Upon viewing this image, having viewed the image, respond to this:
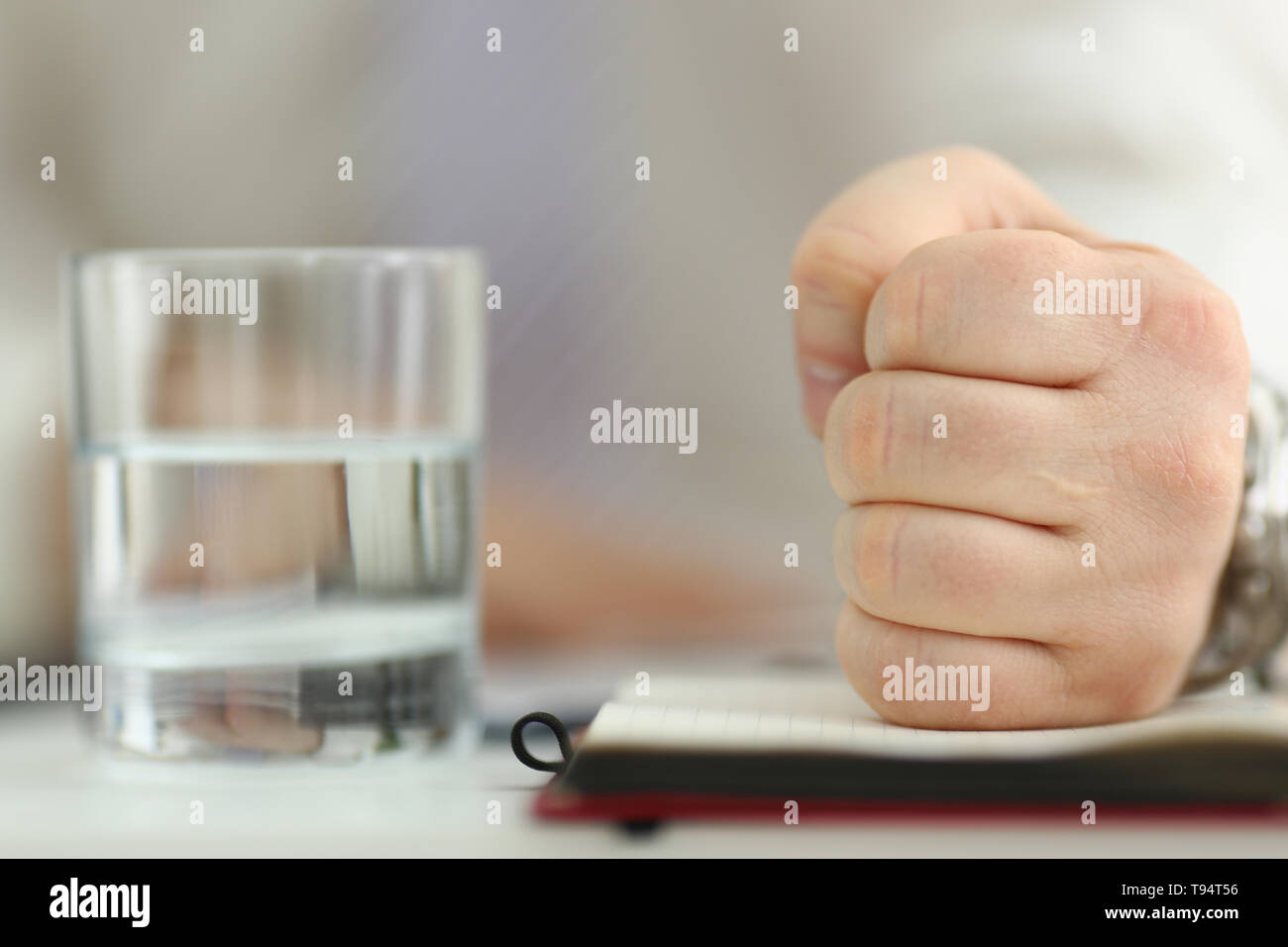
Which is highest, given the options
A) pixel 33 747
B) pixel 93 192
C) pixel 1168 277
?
pixel 93 192

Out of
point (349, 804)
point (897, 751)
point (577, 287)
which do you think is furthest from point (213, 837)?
point (577, 287)

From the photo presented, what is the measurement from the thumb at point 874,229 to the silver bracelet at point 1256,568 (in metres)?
0.09

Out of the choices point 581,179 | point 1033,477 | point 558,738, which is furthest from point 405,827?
point 581,179

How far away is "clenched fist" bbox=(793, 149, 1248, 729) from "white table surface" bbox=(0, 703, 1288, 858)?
0.14ft

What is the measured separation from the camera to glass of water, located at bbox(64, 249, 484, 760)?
0.27 metres

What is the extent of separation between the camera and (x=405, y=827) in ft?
0.79

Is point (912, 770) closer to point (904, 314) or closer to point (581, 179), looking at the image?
point (904, 314)

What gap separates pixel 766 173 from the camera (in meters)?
0.78

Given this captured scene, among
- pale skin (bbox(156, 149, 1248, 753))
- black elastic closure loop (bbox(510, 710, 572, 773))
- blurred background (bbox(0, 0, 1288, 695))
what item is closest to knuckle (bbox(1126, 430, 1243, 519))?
pale skin (bbox(156, 149, 1248, 753))

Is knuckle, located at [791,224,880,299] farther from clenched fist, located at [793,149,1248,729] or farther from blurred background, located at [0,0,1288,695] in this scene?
blurred background, located at [0,0,1288,695]

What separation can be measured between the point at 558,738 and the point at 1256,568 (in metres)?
0.19

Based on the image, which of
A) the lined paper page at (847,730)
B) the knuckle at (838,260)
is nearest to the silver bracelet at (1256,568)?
the lined paper page at (847,730)
